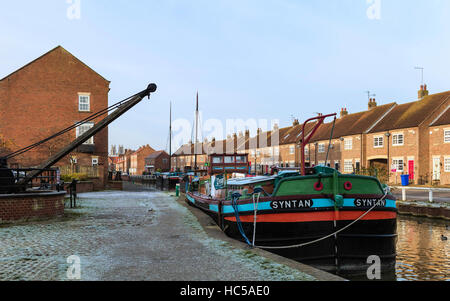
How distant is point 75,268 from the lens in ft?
20.7

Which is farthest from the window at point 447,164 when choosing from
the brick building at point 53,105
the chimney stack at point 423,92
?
the brick building at point 53,105

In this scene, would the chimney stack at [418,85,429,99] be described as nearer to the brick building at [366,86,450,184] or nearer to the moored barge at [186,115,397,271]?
the brick building at [366,86,450,184]

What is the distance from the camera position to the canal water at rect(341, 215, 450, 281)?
9195 mm

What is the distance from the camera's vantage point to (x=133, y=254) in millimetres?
7410

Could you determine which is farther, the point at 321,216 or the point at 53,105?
the point at 53,105

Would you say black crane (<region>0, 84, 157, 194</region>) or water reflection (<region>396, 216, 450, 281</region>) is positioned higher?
black crane (<region>0, 84, 157, 194</region>)

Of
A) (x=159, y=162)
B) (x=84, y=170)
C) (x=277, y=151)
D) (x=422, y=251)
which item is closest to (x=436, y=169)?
(x=422, y=251)

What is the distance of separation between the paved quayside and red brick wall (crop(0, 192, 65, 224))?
0.60m

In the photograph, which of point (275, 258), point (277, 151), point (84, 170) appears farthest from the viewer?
point (277, 151)

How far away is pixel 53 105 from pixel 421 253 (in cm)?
3177

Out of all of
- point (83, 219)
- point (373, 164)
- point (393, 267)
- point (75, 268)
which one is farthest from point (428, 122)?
point (75, 268)

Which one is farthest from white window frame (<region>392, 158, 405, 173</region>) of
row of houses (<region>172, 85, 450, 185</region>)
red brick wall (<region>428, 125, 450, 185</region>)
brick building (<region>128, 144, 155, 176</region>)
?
brick building (<region>128, 144, 155, 176</region>)

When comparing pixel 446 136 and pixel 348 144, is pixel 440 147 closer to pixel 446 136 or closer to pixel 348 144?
pixel 446 136
